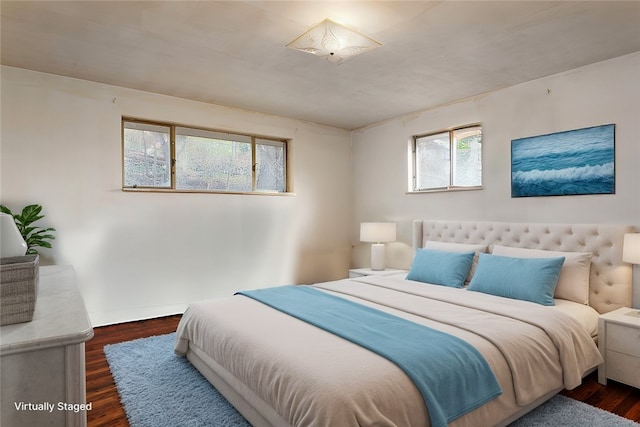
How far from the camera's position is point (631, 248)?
261 cm

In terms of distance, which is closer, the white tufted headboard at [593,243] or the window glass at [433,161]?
the white tufted headboard at [593,243]

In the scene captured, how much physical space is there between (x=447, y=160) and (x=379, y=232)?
47.7 inches

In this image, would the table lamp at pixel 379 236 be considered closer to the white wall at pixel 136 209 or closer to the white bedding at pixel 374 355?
the white wall at pixel 136 209

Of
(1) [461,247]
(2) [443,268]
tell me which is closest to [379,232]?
(1) [461,247]

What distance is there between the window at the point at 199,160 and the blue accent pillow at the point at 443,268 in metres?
2.24

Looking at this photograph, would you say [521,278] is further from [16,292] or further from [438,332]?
[16,292]

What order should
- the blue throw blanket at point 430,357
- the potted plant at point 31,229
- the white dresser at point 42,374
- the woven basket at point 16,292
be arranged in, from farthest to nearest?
the potted plant at point 31,229 → the blue throw blanket at point 430,357 → the woven basket at point 16,292 → the white dresser at point 42,374

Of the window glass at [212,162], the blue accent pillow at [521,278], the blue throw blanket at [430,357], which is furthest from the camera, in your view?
the window glass at [212,162]

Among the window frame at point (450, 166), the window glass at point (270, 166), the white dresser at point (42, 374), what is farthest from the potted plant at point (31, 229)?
the window frame at point (450, 166)

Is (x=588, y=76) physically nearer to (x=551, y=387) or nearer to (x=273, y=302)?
(x=551, y=387)

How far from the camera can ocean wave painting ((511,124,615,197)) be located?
9.84 ft

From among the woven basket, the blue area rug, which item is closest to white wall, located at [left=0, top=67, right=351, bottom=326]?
the blue area rug

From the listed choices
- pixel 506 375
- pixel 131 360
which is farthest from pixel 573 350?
pixel 131 360

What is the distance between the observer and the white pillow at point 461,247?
3536mm
